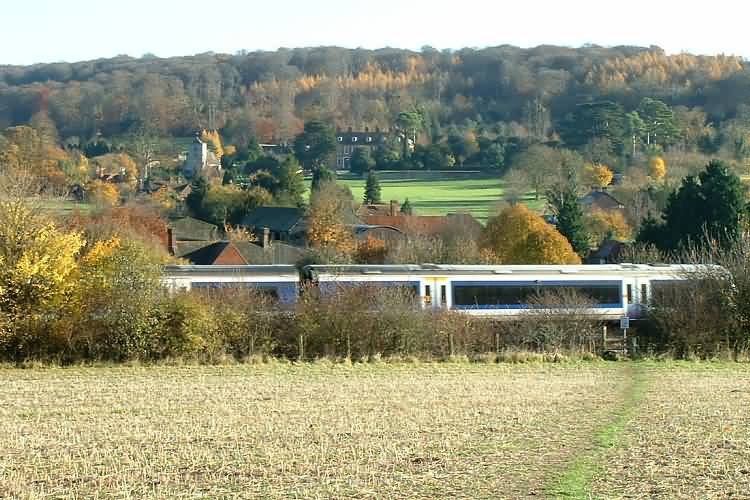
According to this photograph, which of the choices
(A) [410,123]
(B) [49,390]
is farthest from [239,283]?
(A) [410,123]

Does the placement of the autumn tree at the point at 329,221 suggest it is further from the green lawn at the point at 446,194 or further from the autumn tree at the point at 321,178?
the green lawn at the point at 446,194

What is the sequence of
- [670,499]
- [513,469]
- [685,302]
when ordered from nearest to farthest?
[670,499] → [513,469] → [685,302]

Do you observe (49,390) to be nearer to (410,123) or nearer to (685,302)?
(685,302)

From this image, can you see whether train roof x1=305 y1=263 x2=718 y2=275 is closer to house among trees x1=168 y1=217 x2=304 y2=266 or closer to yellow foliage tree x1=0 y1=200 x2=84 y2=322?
yellow foliage tree x1=0 y1=200 x2=84 y2=322

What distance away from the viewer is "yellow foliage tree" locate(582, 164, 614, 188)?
8750cm

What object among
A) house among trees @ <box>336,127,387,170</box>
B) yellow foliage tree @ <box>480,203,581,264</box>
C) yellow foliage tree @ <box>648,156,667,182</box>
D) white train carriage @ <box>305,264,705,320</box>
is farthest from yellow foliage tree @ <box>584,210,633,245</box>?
house among trees @ <box>336,127,387,170</box>

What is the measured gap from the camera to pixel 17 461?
13336mm

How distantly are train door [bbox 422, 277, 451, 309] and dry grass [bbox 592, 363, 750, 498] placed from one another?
10164 mm

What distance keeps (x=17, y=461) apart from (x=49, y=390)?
847 cm

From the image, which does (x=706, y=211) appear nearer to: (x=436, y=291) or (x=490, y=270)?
(x=490, y=270)

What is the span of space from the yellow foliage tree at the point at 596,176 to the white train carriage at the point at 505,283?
54545 mm

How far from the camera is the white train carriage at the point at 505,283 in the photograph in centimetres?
3141

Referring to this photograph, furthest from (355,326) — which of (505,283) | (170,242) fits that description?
(170,242)

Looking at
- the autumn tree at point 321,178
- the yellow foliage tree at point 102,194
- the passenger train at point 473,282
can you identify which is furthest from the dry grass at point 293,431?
the autumn tree at point 321,178
